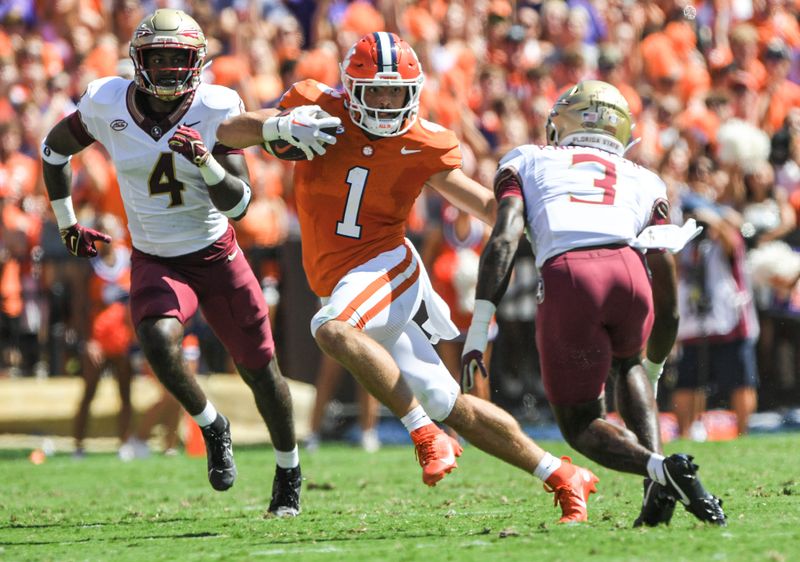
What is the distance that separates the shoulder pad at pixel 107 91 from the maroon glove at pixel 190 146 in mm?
641

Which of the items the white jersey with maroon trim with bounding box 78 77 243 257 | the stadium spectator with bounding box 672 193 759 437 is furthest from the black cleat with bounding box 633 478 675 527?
the stadium spectator with bounding box 672 193 759 437

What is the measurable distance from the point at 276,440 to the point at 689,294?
5.11 meters

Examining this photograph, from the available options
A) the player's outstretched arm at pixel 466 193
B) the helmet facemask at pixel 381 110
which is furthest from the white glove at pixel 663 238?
the helmet facemask at pixel 381 110

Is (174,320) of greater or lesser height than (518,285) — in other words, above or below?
above

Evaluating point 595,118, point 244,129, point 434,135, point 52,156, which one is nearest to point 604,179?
point 595,118

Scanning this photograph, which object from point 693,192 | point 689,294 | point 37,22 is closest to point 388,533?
point 689,294

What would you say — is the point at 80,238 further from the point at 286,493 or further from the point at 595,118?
the point at 595,118

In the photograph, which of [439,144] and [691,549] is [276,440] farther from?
[691,549]

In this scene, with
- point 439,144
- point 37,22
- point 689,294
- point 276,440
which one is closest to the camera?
point 439,144

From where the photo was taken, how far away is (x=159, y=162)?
647 cm

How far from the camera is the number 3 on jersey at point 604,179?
17.7ft

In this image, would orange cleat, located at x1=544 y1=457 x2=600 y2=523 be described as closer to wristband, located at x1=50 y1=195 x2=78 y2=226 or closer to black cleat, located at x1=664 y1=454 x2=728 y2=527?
black cleat, located at x1=664 y1=454 x2=728 y2=527

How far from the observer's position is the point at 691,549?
15.1 ft

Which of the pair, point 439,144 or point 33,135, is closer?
point 439,144
